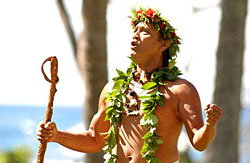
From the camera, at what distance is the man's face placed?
3.78m

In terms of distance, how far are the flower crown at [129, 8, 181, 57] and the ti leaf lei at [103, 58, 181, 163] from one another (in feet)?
0.38

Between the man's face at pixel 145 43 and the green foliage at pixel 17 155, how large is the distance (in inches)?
398

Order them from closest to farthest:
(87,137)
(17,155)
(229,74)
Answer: (87,137)
(229,74)
(17,155)

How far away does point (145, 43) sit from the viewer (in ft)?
12.4

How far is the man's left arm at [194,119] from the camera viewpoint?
3514mm

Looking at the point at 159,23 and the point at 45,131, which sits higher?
the point at 159,23

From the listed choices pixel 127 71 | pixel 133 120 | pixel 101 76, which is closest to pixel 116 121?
pixel 133 120

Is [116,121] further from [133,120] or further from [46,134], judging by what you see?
[46,134]

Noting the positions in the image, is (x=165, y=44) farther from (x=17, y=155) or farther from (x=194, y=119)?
(x=17, y=155)

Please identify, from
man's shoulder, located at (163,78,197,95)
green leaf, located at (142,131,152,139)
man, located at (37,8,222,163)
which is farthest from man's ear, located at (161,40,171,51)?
green leaf, located at (142,131,152,139)

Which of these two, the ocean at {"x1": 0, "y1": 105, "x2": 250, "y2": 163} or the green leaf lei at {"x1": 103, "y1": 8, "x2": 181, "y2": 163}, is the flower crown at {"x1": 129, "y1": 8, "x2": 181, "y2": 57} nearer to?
the green leaf lei at {"x1": 103, "y1": 8, "x2": 181, "y2": 163}

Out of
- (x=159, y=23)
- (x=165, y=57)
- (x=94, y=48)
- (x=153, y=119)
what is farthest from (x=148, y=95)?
(x=94, y=48)

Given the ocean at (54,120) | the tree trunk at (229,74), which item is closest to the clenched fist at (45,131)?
the tree trunk at (229,74)

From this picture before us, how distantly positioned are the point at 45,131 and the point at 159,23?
107cm
